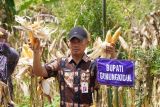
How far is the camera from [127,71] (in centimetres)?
Result: 296

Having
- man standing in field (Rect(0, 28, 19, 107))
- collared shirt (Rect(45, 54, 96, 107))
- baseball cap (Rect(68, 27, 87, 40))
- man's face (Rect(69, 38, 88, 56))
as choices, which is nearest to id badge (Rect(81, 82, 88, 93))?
collared shirt (Rect(45, 54, 96, 107))

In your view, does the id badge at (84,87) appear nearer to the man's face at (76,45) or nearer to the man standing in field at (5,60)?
the man's face at (76,45)

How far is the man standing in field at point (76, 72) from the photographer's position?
9.84 ft

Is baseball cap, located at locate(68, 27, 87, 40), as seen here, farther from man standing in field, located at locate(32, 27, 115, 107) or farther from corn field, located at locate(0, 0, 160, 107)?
corn field, located at locate(0, 0, 160, 107)

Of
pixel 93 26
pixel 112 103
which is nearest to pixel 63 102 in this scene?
pixel 112 103

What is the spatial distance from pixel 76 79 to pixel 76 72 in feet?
0.16

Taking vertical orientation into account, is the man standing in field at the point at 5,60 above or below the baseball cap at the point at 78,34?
below

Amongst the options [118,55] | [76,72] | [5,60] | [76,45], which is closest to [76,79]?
[76,72]

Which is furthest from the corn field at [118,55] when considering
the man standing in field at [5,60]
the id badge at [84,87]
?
the id badge at [84,87]

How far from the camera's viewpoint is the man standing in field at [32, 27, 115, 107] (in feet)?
9.84

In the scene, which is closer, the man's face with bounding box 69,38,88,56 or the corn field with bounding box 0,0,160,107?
the man's face with bounding box 69,38,88,56

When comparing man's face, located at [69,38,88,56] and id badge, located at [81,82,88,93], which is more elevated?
man's face, located at [69,38,88,56]

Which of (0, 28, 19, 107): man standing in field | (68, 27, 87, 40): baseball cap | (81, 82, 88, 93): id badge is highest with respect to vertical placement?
(68, 27, 87, 40): baseball cap

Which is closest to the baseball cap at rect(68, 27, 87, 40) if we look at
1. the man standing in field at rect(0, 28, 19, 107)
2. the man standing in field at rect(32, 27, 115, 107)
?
the man standing in field at rect(32, 27, 115, 107)
